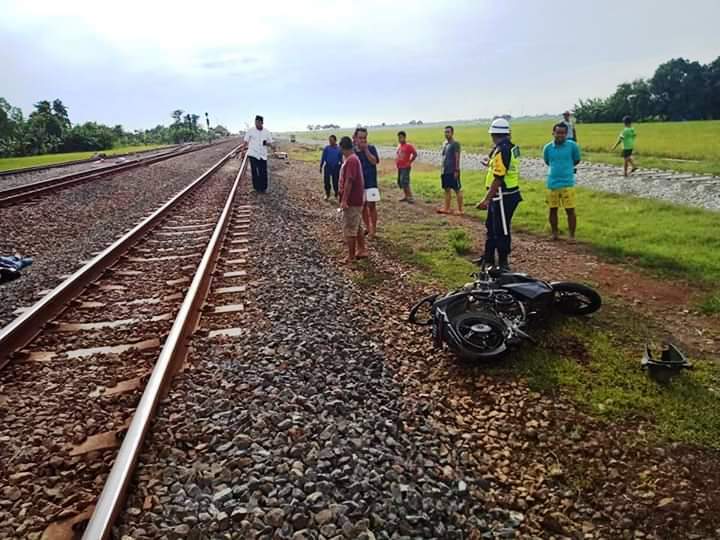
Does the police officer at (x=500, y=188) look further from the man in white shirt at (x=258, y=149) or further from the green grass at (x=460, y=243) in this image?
the man in white shirt at (x=258, y=149)

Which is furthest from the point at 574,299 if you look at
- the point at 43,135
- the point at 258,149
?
the point at 43,135

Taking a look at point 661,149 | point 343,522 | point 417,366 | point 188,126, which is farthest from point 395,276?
point 188,126

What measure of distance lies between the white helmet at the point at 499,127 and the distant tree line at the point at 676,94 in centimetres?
8154

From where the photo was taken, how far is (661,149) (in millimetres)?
30375

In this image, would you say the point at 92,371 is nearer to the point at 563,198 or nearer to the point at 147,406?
the point at 147,406

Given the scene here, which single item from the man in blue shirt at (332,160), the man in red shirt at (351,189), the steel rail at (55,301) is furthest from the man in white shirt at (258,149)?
the man in red shirt at (351,189)

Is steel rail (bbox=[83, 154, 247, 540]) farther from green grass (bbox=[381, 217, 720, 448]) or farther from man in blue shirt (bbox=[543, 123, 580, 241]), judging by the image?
man in blue shirt (bbox=[543, 123, 580, 241])

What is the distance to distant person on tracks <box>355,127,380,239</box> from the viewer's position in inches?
343

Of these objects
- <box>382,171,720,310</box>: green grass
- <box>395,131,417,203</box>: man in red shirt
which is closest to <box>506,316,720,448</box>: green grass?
<box>382,171,720,310</box>: green grass

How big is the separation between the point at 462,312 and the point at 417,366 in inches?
30.9

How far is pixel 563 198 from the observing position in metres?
8.95

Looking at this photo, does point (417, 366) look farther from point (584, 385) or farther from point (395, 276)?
point (395, 276)

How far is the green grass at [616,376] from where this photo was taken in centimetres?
360

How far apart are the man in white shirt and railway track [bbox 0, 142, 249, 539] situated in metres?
6.42
